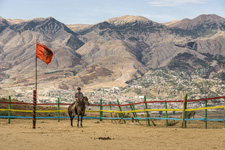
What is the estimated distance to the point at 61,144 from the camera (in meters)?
15.4

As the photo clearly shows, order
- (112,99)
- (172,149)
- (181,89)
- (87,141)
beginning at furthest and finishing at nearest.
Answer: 1. (181,89)
2. (112,99)
3. (87,141)
4. (172,149)

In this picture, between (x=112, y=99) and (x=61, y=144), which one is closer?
(x=61, y=144)

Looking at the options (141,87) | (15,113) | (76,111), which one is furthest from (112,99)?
(76,111)

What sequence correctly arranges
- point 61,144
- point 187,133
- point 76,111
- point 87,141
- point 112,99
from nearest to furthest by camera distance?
point 61,144 → point 87,141 → point 187,133 → point 76,111 → point 112,99

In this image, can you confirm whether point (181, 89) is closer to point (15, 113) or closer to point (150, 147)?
point (15, 113)

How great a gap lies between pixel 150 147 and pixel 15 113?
28.7 meters

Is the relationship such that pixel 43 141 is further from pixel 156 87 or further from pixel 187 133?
pixel 156 87

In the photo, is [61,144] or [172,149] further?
[61,144]

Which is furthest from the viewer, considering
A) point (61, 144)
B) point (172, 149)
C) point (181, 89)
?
point (181, 89)

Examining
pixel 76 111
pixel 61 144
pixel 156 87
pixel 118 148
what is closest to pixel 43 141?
pixel 61 144

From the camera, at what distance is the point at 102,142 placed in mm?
16141

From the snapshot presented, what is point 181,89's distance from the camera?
617 ft

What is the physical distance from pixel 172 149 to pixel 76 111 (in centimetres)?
1261

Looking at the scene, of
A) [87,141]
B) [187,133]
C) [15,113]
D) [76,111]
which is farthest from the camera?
[15,113]
